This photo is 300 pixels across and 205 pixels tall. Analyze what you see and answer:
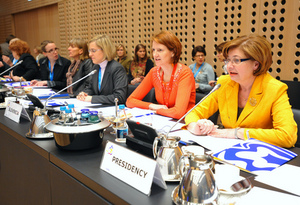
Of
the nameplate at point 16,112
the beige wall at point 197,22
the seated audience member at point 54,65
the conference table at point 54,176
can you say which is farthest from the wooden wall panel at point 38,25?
Result: the conference table at point 54,176

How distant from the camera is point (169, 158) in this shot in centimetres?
96

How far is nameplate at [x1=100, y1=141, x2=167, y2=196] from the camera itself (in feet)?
2.94

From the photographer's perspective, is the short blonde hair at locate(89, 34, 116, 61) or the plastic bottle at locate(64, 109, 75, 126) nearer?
the plastic bottle at locate(64, 109, 75, 126)

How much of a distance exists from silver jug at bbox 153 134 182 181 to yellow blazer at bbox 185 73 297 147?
2.20 ft

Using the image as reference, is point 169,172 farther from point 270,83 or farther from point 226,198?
point 270,83

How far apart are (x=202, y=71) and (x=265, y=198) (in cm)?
388

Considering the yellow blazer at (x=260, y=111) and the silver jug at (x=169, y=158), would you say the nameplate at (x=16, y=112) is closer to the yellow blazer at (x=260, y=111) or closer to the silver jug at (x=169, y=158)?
the yellow blazer at (x=260, y=111)

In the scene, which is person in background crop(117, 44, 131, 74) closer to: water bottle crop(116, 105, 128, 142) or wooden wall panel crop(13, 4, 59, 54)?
→ wooden wall panel crop(13, 4, 59, 54)

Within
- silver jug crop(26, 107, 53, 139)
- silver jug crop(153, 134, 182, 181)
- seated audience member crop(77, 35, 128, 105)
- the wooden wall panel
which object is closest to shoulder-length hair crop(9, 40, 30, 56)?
seated audience member crop(77, 35, 128, 105)

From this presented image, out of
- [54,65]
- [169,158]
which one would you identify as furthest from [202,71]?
[169,158]

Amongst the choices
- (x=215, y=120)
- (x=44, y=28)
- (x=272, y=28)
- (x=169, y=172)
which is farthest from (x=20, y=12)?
(x=169, y=172)

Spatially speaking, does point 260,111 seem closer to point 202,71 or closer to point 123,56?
point 202,71

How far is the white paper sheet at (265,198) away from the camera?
0.80 metres

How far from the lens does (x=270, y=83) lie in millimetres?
1660
